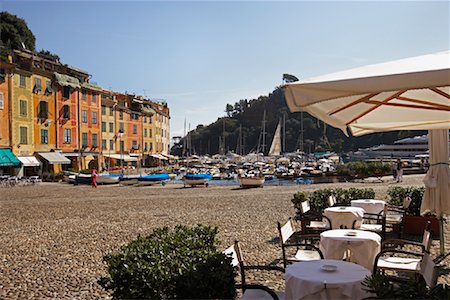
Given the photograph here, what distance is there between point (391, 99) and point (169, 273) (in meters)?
3.45

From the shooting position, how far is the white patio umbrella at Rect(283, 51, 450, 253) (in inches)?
126

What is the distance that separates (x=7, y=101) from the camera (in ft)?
119

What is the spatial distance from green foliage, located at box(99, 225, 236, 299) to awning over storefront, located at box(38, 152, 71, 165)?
128 feet

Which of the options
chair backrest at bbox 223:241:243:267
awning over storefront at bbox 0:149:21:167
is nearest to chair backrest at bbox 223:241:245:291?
chair backrest at bbox 223:241:243:267

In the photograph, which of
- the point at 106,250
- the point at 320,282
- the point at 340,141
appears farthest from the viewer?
the point at 340,141

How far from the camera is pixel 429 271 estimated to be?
3.74 meters

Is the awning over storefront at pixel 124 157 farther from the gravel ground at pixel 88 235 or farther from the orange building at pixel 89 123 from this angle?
the gravel ground at pixel 88 235

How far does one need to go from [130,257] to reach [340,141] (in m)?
120

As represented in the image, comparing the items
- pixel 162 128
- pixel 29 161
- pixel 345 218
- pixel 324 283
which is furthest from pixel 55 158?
pixel 324 283

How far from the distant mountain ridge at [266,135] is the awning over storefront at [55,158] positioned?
75316mm

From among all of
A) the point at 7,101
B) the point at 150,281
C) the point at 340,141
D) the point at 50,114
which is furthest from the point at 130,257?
the point at 340,141

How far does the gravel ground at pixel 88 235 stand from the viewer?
607 cm

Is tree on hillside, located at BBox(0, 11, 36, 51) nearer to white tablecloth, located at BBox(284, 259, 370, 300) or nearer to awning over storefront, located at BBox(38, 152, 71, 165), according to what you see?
awning over storefront, located at BBox(38, 152, 71, 165)

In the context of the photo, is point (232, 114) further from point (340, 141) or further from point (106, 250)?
point (106, 250)
